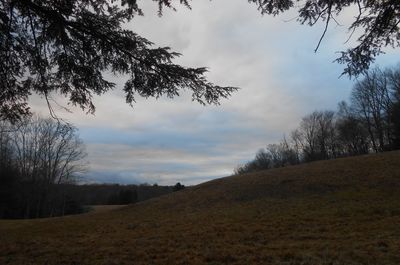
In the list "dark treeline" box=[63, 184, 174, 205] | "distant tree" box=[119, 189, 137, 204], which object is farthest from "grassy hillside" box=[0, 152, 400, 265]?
"distant tree" box=[119, 189, 137, 204]

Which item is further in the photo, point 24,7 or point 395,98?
point 395,98

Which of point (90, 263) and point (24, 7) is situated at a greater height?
point (24, 7)

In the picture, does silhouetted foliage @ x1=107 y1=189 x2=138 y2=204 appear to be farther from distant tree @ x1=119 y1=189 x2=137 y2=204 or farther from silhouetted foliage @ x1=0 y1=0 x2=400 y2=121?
silhouetted foliage @ x1=0 y1=0 x2=400 y2=121

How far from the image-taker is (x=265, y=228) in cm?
1656

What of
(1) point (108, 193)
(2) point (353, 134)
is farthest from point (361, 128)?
(1) point (108, 193)

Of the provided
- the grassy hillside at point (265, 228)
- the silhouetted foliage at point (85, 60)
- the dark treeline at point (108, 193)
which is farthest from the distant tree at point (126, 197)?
the silhouetted foliage at point (85, 60)

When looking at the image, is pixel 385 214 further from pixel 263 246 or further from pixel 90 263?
pixel 90 263

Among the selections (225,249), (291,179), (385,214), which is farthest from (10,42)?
(291,179)

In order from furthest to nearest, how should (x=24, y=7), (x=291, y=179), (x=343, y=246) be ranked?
(x=291, y=179), (x=343, y=246), (x=24, y=7)

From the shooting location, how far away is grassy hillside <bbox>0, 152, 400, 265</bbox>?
33.2 ft

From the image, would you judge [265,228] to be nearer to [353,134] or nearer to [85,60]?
[85,60]

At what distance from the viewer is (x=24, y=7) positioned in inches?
268

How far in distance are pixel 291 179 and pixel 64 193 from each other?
38.0 metres

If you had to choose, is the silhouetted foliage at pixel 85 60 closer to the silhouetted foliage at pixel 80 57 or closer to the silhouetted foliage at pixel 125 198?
the silhouetted foliage at pixel 80 57
